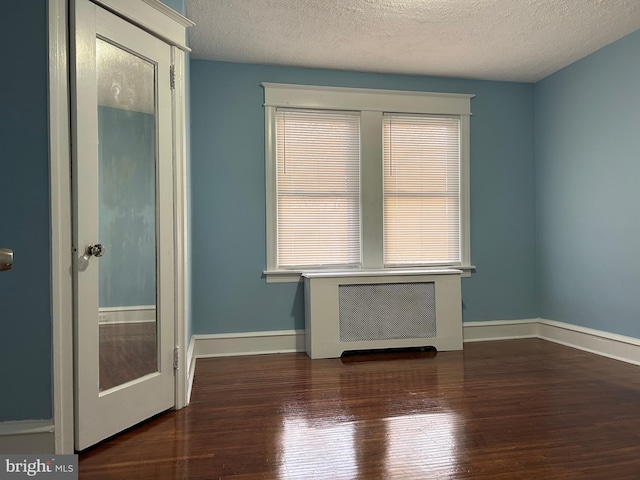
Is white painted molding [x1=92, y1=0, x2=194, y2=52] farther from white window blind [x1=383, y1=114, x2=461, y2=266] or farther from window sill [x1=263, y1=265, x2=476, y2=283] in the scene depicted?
white window blind [x1=383, y1=114, x2=461, y2=266]

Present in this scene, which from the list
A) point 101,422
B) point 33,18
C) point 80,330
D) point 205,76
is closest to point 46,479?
point 101,422

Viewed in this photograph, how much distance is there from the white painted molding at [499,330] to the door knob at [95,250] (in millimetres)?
3535

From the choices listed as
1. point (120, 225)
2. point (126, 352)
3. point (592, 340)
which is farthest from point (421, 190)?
point (126, 352)

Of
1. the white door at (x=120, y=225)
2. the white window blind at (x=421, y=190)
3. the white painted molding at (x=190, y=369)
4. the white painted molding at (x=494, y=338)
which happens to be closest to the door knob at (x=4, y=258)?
the white door at (x=120, y=225)

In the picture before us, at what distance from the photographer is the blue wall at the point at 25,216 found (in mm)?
1915

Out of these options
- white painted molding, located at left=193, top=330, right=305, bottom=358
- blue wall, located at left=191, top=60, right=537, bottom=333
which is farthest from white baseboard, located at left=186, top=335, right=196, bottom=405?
blue wall, located at left=191, top=60, right=537, bottom=333

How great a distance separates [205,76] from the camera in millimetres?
4129

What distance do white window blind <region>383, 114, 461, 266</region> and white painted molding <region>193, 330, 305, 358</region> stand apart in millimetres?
1179

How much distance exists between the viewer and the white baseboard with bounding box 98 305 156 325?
2281 mm

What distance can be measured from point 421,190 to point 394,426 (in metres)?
2.65

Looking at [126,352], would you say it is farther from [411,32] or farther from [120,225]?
[411,32]

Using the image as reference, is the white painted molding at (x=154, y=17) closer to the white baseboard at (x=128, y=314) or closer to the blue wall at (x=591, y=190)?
the white baseboard at (x=128, y=314)

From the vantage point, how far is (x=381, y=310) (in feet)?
13.5

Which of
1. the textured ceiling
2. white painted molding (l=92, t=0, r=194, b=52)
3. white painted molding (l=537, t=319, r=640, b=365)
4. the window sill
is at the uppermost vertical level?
the textured ceiling
